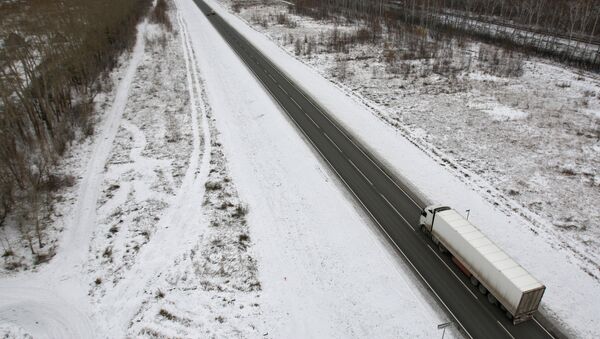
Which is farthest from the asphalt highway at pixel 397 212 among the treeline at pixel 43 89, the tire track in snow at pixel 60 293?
the treeline at pixel 43 89

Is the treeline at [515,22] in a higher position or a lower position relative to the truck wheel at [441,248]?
higher

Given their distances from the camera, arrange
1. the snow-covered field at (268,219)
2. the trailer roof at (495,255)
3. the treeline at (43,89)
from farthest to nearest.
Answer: the treeline at (43,89), the snow-covered field at (268,219), the trailer roof at (495,255)

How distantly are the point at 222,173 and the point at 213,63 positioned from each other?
121ft

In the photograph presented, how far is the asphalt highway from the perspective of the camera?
2041 cm

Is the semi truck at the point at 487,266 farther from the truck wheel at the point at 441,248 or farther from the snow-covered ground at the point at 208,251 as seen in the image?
the snow-covered ground at the point at 208,251

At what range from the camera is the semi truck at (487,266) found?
18838 mm

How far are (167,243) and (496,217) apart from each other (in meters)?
24.2

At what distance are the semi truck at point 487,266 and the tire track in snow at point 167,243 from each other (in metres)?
16.9

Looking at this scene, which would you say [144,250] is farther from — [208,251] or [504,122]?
[504,122]

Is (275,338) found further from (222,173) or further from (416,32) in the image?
(416,32)

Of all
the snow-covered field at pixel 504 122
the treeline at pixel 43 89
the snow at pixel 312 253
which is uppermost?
the treeline at pixel 43 89

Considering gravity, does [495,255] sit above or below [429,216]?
above

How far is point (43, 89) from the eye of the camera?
128 ft

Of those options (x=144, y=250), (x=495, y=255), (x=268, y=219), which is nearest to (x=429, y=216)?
(x=495, y=255)
